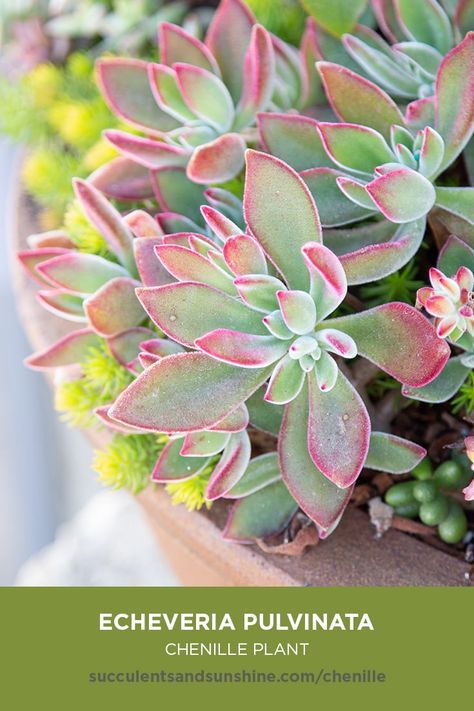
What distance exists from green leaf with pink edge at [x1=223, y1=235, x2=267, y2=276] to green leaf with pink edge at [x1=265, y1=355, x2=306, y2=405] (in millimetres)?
63

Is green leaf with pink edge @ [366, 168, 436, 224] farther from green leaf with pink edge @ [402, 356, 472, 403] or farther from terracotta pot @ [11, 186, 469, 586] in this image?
terracotta pot @ [11, 186, 469, 586]

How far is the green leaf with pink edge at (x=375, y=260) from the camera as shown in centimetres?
56

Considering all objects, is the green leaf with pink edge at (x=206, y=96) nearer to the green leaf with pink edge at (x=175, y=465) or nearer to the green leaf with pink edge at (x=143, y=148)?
the green leaf with pink edge at (x=143, y=148)

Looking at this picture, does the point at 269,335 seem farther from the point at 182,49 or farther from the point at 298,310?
the point at 182,49

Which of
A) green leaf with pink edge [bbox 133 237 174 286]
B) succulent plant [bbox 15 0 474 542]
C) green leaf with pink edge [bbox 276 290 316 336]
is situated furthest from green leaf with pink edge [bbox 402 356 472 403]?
green leaf with pink edge [bbox 133 237 174 286]

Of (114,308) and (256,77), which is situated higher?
(256,77)

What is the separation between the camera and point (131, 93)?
75 cm

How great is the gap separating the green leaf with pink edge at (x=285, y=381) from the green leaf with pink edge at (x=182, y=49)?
310 millimetres

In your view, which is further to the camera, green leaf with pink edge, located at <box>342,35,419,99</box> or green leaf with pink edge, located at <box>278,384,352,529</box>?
green leaf with pink edge, located at <box>342,35,419,99</box>

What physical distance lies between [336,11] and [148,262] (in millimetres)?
292

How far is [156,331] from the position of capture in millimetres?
752

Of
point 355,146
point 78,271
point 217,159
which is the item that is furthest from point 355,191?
point 78,271

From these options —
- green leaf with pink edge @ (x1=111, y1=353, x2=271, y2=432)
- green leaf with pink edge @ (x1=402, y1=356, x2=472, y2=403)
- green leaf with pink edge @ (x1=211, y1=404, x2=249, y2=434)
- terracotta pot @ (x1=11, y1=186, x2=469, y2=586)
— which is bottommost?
terracotta pot @ (x1=11, y1=186, x2=469, y2=586)

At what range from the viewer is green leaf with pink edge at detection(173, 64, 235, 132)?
0.66 m
